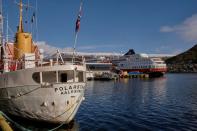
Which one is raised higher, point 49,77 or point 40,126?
point 49,77

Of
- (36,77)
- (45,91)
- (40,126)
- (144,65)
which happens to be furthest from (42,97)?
(144,65)

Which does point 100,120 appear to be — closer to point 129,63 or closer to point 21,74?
point 21,74

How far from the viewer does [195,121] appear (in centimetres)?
2352

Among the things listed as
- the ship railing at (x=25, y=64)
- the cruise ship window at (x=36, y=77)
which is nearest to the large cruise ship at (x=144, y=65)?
the ship railing at (x=25, y=64)

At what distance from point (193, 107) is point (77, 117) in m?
15.0

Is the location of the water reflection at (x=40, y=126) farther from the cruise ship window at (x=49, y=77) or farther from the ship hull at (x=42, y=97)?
the cruise ship window at (x=49, y=77)

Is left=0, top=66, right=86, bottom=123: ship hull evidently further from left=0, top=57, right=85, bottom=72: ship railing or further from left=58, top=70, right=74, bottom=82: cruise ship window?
left=0, top=57, right=85, bottom=72: ship railing

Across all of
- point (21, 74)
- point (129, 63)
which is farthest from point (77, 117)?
point (129, 63)

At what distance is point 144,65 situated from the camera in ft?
497

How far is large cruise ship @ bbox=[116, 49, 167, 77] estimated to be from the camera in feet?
Result: 465

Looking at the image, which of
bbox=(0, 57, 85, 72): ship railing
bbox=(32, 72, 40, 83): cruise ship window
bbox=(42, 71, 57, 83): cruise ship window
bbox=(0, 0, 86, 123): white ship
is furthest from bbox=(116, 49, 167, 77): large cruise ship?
bbox=(32, 72, 40, 83): cruise ship window

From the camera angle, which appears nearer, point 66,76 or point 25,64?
point 66,76

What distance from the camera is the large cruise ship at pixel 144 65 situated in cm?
14162

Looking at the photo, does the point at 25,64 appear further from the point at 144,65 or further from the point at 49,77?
the point at 144,65
